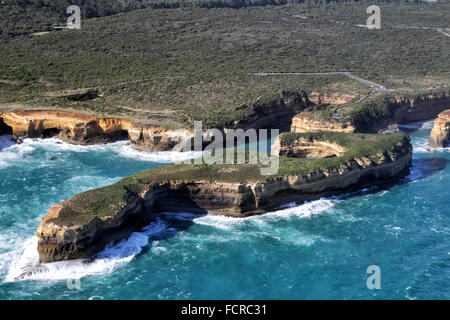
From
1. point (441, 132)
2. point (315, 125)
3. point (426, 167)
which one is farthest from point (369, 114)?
point (426, 167)

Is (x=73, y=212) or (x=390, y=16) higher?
(x=390, y=16)

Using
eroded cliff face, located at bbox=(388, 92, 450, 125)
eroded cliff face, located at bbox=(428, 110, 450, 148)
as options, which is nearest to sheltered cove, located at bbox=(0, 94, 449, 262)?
eroded cliff face, located at bbox=(388, 92, 450, 125)

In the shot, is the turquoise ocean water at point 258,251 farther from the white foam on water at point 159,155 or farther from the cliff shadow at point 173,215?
the white foam on water at point 159,155

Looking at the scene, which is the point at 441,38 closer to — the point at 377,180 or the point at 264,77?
the point at 264,77

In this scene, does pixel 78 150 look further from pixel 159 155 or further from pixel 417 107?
pixel 417 107

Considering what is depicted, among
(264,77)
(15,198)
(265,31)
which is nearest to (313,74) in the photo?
(264,77)
